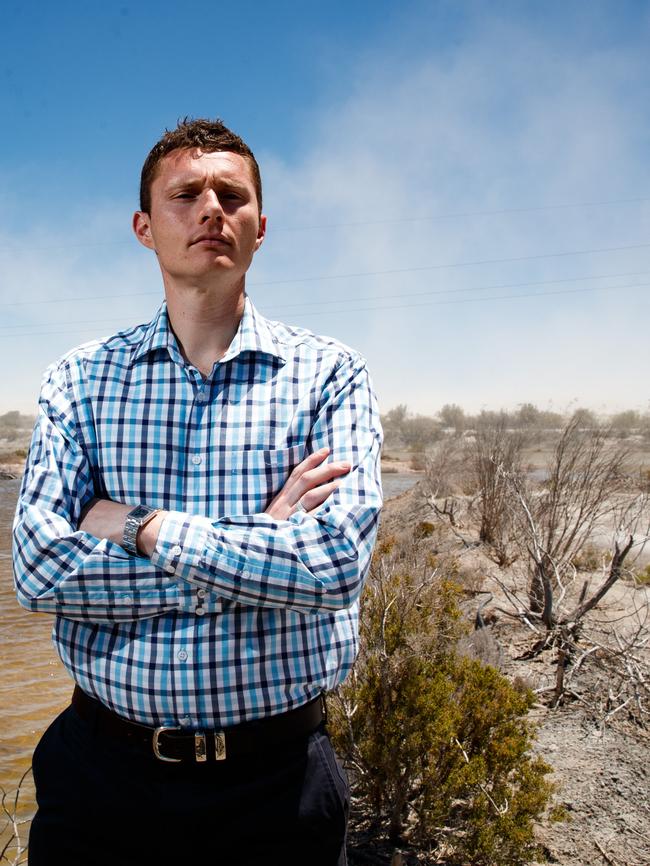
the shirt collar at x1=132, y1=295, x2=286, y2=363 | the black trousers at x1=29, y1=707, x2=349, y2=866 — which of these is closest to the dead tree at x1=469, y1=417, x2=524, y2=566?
the shirt collar at x1=132, y1=295, x2=286, y2=363

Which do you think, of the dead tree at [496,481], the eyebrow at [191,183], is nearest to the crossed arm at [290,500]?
the eyebrow at [191,183]

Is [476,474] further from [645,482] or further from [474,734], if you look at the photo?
[474,734]

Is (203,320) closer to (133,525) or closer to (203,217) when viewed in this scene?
(203,217)

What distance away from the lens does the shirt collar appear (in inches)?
80.0

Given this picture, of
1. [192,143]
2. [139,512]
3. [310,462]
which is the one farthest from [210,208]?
[139,512]

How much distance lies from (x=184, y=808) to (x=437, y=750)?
220 centimetres

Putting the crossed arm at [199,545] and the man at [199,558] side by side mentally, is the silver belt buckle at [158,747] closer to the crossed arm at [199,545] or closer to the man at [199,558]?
the man at [199,558]

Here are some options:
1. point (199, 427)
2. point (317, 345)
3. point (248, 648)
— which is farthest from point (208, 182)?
point (248, 648)

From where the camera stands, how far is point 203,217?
1.98 metres

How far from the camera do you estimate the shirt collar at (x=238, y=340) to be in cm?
203

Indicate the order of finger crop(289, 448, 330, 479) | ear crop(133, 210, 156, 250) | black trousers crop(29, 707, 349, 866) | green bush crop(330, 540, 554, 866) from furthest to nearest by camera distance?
green bush crop(330, 540, 554, 866) → ear crop(133, 210, 156, 250) → finger crop(289, 448, 330, 479) → black trousers crop(29, 707, 349, 866)

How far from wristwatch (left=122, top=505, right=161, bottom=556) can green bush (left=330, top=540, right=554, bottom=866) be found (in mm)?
2321

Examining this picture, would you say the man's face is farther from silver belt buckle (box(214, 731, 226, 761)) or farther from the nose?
silver belt buckle (box(214, 731, 226, 761))

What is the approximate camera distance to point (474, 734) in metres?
3.62
